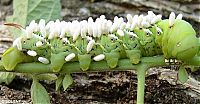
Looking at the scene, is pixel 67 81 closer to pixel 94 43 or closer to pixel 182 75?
pixel 94 43

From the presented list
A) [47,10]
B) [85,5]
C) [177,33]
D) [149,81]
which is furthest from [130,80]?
[85,5]

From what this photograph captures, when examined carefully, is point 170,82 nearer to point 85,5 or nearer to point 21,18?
point 21,18

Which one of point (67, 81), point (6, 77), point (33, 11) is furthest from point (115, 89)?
point (33, 11)

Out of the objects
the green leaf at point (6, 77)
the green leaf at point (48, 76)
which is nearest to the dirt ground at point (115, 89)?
the green leaf at point (6, 77)

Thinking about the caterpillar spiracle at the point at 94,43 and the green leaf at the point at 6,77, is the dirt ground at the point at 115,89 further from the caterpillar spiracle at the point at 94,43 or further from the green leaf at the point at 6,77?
the caterpillar spiracle at the point at 94,43

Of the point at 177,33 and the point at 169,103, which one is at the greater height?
the point at 177,33

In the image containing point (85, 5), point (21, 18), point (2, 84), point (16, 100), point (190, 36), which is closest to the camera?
point (190, 36)

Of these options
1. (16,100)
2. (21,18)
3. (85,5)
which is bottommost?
(16,100)

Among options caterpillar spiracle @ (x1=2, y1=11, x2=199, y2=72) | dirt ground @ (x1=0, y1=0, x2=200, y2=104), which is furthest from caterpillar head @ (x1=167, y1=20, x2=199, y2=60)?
dirt ground @ (x1=0, y1=0, x2=200, y2=104)
